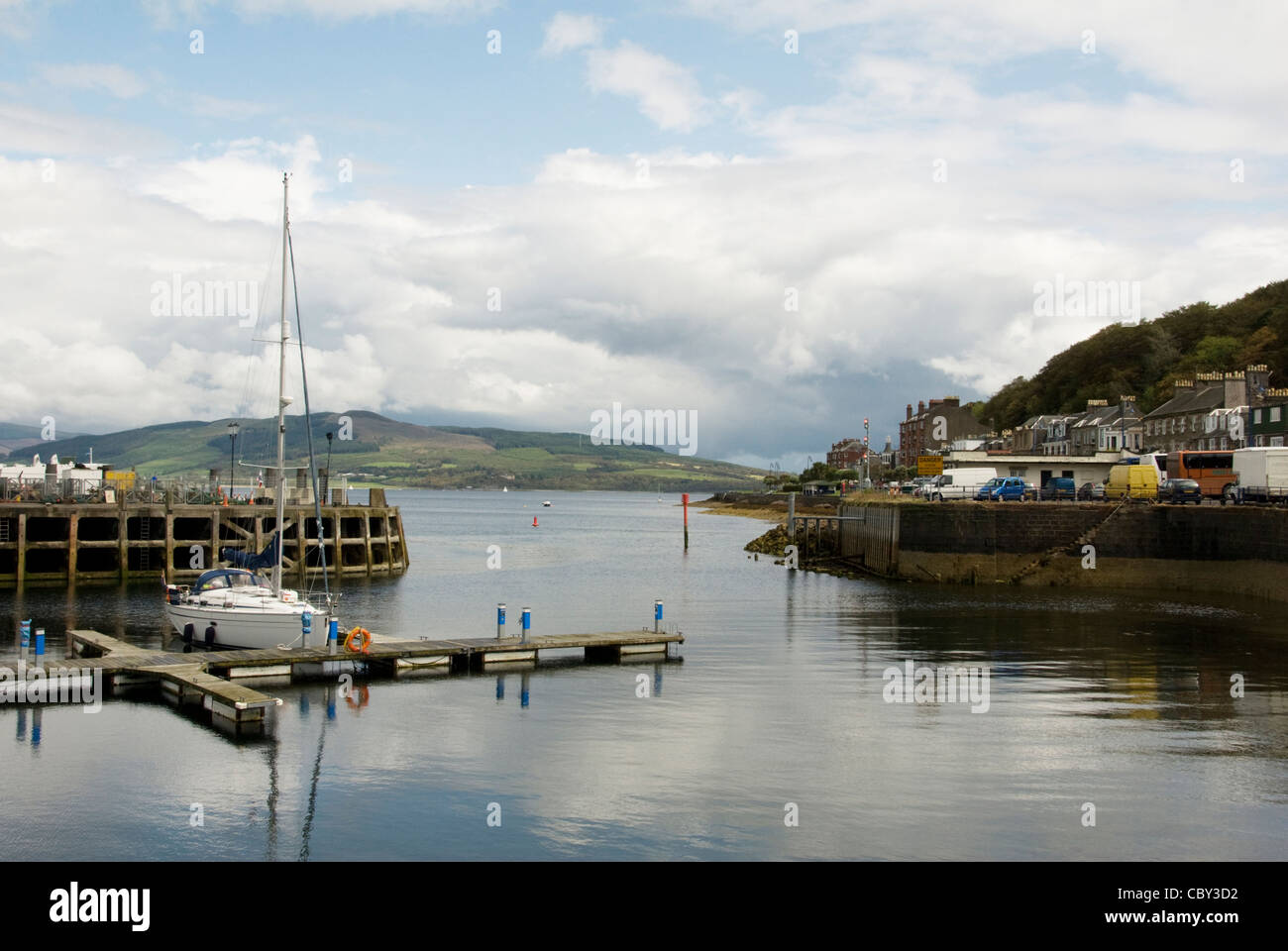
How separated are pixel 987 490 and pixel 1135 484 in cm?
807

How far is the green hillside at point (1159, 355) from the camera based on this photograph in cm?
11038

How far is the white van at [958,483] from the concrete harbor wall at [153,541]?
114 feet

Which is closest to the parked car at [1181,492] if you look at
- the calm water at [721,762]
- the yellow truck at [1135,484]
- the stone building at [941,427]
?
the yellow truck at [1135,484]

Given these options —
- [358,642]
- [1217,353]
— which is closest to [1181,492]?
[358,642]

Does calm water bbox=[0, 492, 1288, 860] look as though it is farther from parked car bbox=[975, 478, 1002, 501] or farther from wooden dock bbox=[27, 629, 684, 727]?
parked car bbox=[975, 478, 1002, 501]

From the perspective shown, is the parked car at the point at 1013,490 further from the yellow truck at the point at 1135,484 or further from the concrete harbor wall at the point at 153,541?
the concrete harbor wall at the point at 153,541

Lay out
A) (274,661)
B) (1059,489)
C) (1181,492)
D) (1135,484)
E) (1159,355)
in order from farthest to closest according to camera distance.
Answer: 1. (1159,355)
2. (1059,489)
3. (1135,484)
4. (1181,492)
5. (274,661)

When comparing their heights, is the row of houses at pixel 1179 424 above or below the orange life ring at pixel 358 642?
above

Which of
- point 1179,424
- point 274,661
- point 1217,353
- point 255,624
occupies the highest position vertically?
point 1217,353

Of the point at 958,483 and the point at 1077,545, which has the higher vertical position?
the point at 958,483

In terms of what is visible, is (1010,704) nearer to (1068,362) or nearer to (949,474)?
(949,474)

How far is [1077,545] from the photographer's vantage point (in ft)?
188

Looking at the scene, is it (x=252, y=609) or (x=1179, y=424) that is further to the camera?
(x=1179, y=424)

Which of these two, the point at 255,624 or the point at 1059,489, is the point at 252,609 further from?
the point at 1059,489
